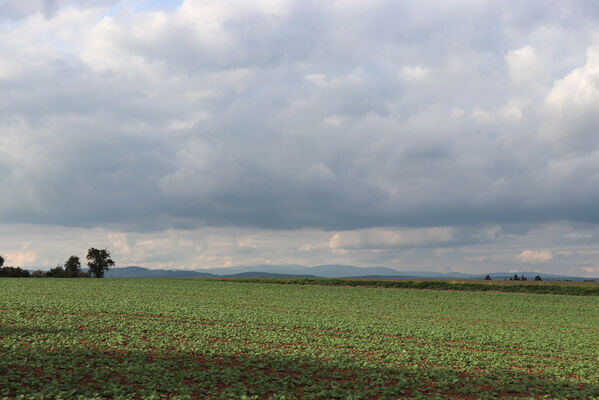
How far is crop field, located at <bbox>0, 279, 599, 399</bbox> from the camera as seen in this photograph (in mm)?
19906

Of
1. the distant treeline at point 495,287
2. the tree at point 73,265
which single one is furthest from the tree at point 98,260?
the distant treeline at point 495,287

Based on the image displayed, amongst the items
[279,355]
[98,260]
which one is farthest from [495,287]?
[98,260]

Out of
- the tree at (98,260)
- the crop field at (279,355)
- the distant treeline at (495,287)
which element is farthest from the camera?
the tree at (98,260)

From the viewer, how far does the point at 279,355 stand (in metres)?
25.8

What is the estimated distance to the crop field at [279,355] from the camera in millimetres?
19906

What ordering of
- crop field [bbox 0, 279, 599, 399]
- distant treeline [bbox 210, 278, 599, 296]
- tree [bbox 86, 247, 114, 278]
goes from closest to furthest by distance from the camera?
crop field [bbox 0, 279, 599, 399] → distant treeline [bbox 210, 278, 599, 296] → tree [bbox 86, 247, 114, 278]

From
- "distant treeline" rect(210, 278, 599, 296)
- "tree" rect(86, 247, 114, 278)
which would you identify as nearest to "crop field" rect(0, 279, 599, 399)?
"distant treeline" rect(210, 278, 599, 296)

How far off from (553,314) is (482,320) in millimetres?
15478

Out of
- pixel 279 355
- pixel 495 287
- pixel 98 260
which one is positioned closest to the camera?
pixel 279 355

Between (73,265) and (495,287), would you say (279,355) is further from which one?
(73,265)

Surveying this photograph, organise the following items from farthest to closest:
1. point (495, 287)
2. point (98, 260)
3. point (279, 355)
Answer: point (98, 260) < point (495, 287) < point (279, 355)

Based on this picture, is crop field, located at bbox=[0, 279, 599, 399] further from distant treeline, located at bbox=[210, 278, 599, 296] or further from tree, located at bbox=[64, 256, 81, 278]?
tree, located at bbox=[64, 256, 81, 278]

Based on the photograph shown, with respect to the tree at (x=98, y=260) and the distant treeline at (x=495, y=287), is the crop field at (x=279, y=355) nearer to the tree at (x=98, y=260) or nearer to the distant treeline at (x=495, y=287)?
the distant treeline at (x=495, y=287)

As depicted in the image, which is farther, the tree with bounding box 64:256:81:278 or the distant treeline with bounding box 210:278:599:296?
the tree with bounding box 64:256:81:278
